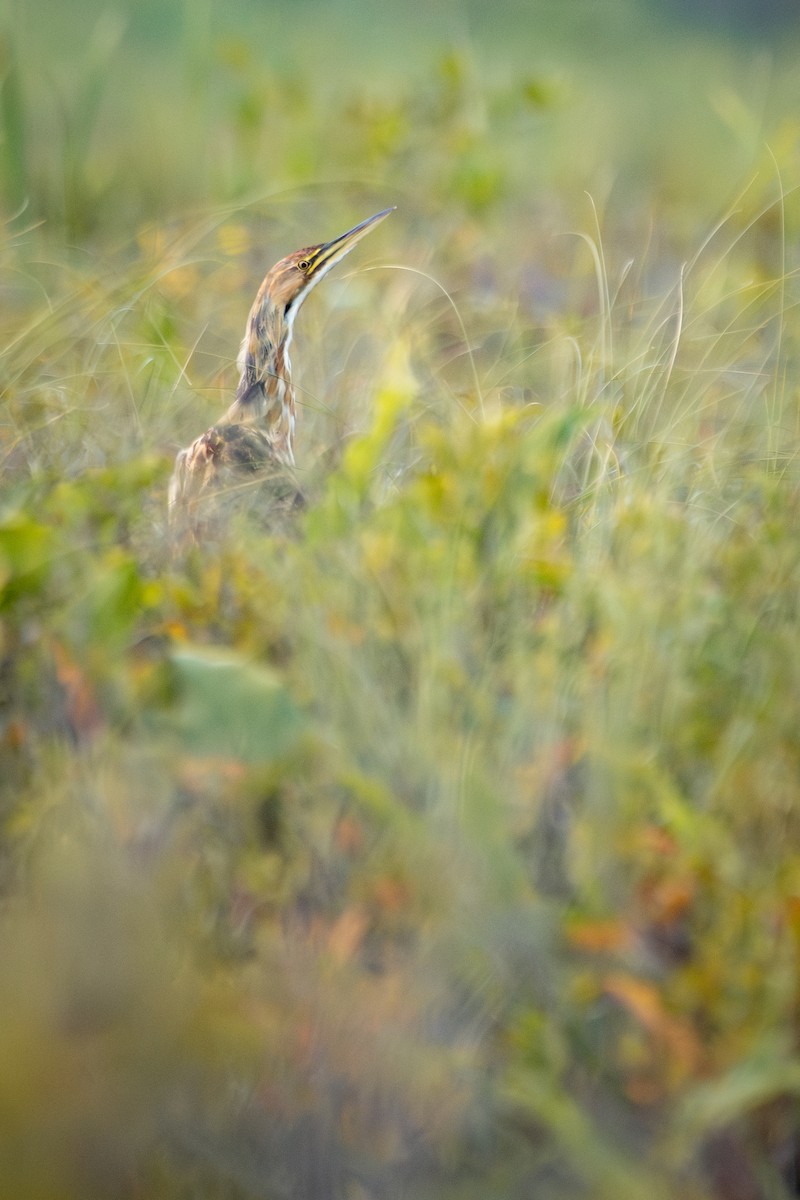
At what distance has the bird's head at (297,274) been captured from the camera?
1942 mm

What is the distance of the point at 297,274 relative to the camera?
1.96 meters

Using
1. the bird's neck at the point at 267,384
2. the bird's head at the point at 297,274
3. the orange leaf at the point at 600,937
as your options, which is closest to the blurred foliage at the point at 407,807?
the orange leaf at the point at 600,937

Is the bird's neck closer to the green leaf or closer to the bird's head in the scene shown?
the bird's head

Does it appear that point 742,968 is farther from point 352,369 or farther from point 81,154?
point 81,154

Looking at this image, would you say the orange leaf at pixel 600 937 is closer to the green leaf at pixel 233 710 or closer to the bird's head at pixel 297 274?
the green leaf at pixel 233 710

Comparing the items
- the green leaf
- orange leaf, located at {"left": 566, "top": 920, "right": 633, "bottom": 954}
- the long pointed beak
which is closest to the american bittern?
the long pointed beak

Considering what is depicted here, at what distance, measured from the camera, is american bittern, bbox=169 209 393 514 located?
1626 millimetres

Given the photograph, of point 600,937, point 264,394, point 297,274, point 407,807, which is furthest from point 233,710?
point 297,274

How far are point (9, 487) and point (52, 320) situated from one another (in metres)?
0.27

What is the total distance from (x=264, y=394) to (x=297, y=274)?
21 cm

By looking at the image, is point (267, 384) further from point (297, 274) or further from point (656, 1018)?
point (656, 1018)

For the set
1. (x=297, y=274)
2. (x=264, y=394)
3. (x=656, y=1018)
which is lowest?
(x=656, y=1018)

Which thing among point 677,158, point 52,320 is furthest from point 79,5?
point 52,320

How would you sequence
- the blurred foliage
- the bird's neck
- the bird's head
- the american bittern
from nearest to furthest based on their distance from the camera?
the blurred foliage
the american bittern
the bird's neck
the bird's head
